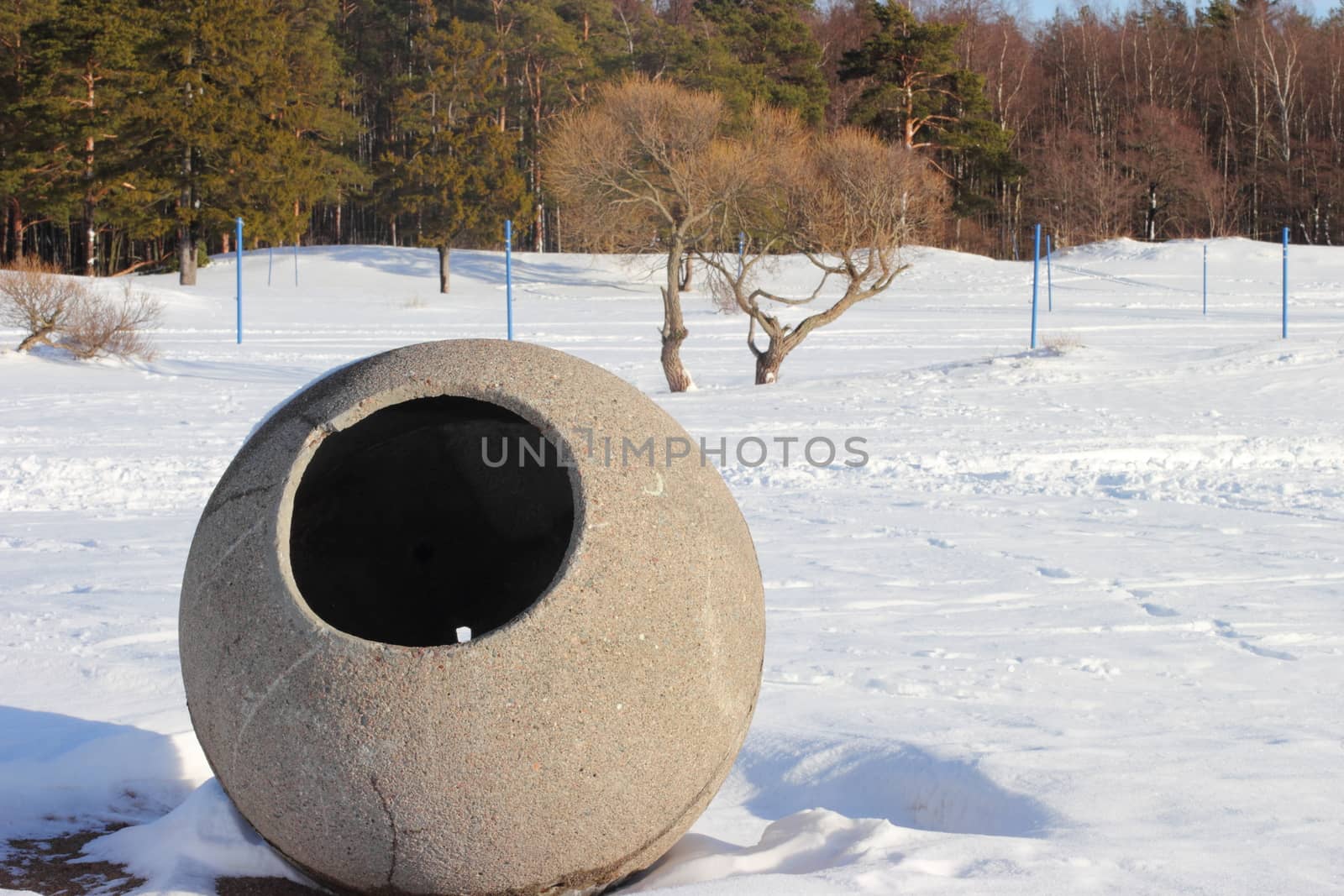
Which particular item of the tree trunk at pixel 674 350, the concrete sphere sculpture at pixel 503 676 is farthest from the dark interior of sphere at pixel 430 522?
the tree trunk at pixel 674 350

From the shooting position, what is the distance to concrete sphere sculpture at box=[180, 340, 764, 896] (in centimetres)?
321

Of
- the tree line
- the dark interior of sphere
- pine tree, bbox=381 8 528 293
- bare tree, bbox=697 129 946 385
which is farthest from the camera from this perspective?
pine tree, bbox=381 8 528 293

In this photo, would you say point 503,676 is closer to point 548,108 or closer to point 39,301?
point 39,301

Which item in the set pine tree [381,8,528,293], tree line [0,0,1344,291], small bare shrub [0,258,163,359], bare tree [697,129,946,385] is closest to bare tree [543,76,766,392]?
bare tree [697,129,946,385]

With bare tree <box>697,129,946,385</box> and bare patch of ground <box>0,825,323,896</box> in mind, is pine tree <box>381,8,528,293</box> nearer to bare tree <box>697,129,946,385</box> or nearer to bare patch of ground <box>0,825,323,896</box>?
bare tree <box>697,129,946,385</box>

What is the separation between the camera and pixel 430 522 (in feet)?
16.0

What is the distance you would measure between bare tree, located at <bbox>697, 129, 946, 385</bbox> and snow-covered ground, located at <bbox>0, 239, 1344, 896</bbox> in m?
1.43

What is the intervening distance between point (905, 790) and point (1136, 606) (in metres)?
3.06

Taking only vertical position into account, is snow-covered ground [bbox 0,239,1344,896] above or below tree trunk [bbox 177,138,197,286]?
below

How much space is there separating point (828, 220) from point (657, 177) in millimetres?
4351

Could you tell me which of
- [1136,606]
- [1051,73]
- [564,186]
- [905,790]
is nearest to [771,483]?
[1136,606]

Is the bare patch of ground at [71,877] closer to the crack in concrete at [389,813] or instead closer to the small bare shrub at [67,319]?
the crack in concrete at [389,813]

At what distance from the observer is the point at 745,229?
76.6 feet

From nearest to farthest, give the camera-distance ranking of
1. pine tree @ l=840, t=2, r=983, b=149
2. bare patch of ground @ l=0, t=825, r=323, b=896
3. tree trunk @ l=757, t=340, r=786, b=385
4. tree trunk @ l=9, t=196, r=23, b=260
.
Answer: bare patch of ground @ l=0, t=825, r=323, b=896 < tree trunk @ l=757, t=340, r=786, b=385 < tree trunk @ l=9, t=196, r=23, b=260 < pine tree @ l=840, t=2, r=983, b=149
